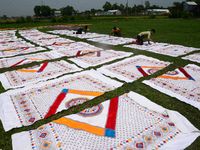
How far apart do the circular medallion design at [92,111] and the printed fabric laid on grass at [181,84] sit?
65.4 inches

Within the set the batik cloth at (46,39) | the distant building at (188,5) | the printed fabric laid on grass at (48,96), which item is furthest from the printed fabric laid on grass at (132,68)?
the distant building at (188,5)

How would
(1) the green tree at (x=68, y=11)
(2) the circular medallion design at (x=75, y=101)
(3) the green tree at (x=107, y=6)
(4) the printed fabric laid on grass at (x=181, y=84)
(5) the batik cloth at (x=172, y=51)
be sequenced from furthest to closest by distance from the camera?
1. (3) the green tree at (x=107, y=6)
2. (1) the green tree at (x=68, y=11)
3. (5) the batik cloth at (x=172, y=51)
4. (4) the printed fabric laid on grass at (x=181, y=84)
5. (2) the circular medallion design at (x=75, y=101)

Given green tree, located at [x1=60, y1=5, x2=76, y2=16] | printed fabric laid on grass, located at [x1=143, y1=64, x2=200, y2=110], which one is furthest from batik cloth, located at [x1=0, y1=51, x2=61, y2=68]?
green tree, located at [x1=60, y1=5, x2=76, y2=16]

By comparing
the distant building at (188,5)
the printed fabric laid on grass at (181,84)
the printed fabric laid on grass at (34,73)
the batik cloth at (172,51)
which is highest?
the distant building at (188,5)

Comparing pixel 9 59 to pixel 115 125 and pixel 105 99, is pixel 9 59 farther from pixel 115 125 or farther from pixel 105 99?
pixel 115 125

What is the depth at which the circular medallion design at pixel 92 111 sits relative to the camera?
251 cm

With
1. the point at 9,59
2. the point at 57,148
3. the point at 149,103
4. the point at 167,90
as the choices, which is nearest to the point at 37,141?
the point at 57,148

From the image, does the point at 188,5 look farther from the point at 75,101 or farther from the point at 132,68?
the point at 75,101

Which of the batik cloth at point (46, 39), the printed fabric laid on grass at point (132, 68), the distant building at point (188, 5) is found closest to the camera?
the printed fabric laid on grass at point (132, 68)

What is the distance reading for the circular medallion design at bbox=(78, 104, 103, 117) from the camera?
8.22ft

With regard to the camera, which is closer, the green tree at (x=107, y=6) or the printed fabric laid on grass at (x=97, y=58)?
the printed fabric laid on grass at (x=97, y=58)

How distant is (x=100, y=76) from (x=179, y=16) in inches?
1728

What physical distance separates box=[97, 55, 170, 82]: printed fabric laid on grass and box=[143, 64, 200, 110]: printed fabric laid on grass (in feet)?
1.58

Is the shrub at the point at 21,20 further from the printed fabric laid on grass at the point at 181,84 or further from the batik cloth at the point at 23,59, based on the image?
the printed fabric laid on grass at the point at 181,84
